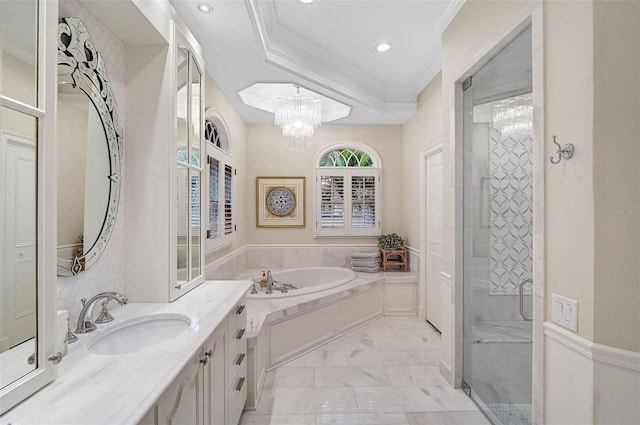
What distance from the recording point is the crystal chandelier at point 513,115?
65.9 inches

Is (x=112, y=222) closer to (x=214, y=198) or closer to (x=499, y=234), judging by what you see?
(x=214, y=198)

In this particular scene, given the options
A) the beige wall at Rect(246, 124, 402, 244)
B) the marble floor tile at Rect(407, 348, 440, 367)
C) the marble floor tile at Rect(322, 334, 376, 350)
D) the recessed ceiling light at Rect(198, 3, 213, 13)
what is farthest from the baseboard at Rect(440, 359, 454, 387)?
the recessed ceiling light at Rect(198, 3, 213, 13)

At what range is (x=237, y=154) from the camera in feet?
13.1

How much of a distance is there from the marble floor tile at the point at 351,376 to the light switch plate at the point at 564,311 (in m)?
1.48

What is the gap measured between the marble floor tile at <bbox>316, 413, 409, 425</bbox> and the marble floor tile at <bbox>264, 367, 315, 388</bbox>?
15.2 inches

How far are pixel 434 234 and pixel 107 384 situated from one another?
Answer: 3326 millimetres

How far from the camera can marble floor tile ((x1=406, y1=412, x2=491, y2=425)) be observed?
1.92m

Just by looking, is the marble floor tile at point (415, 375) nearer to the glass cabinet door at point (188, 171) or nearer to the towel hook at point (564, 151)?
the glass cabinet door at point (188, 171)

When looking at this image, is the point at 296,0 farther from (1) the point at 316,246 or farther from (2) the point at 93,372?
(1) the point at 316,246

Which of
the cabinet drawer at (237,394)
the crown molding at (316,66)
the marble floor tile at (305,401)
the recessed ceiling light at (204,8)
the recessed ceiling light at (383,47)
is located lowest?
the marble floor tile at (305,401)

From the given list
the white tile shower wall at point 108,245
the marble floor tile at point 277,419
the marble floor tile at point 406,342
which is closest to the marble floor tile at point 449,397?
the marble floor tile at point 406,342
